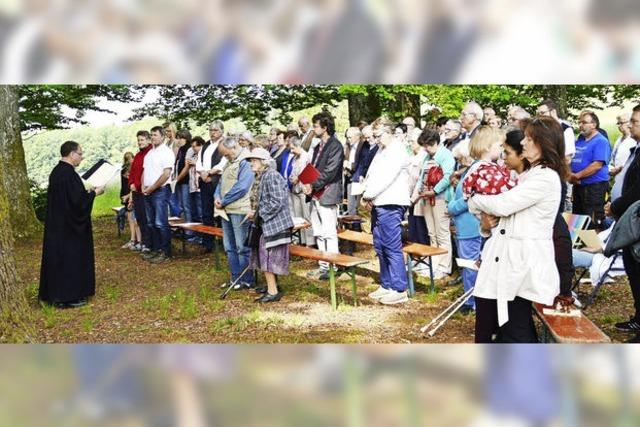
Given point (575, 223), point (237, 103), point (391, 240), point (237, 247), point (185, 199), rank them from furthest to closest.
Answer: point (237, 103), point (185, 199), point (237, 247), point (391, 240), point (575, 223)

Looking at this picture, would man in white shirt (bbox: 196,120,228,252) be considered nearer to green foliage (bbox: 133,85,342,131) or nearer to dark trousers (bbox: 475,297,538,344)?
dark trousers (bbox: 475,297,538,344)

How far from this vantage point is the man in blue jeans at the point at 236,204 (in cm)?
624

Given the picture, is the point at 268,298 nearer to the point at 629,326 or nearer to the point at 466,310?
the point at 466,310

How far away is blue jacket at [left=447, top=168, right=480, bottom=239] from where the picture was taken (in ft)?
16.3

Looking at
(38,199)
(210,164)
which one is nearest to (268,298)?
(210,164)

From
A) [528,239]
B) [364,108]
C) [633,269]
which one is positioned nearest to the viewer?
[528,239]

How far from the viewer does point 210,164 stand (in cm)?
810

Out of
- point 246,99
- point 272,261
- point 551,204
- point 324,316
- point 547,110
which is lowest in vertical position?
point 324,316

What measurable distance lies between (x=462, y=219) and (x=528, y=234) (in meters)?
2.18

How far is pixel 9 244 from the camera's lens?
3.58 meters

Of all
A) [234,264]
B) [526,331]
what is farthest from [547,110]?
[234,264]

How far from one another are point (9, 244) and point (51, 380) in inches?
90.6

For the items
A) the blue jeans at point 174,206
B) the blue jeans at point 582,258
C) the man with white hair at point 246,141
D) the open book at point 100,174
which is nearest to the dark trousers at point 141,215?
the blue jeans at point 174,206

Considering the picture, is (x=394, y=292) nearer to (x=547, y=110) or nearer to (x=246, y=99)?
(x=547, y=110)
